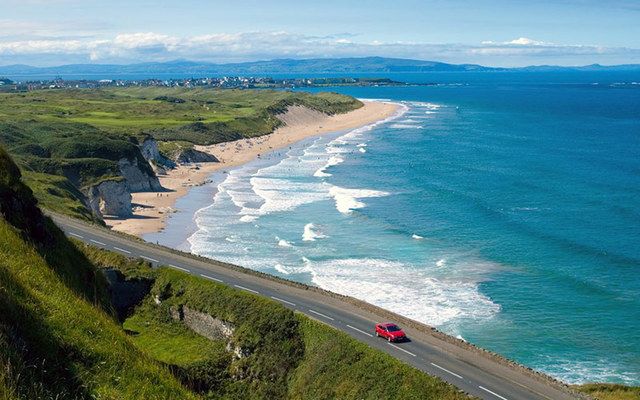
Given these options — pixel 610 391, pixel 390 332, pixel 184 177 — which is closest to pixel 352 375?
pixel 390 332

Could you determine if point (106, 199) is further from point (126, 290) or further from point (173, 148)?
point (173, 148)

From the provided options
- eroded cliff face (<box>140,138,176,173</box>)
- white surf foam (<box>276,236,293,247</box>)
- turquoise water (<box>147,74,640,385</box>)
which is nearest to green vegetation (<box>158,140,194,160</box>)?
eroded cliff face (<box>140,138,176,173</box>)

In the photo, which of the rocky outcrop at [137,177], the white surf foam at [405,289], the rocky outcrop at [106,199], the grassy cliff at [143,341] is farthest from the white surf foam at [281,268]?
the rocky outcrop at [137,177]

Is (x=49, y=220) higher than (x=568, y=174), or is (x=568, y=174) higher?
(x=49, y=220)

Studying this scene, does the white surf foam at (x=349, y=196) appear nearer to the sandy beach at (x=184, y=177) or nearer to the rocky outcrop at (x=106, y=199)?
the sandy beach at (x=184, y=177)

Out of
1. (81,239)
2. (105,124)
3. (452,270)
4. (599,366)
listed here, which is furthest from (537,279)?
(105,124)

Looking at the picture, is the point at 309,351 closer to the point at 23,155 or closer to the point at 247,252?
the point at 247,252

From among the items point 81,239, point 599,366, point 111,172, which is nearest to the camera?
point 599,366
